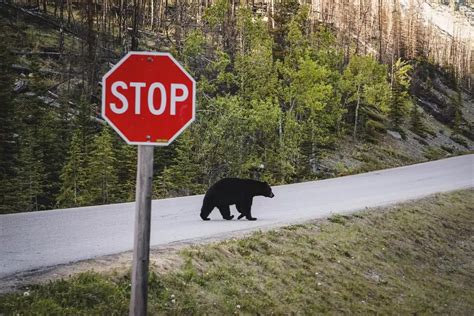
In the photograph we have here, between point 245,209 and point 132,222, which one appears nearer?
point 132,222

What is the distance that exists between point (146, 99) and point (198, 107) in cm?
2077

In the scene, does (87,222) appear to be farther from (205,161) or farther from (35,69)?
(35,69)

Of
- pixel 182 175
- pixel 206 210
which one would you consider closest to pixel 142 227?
pixel 206 210

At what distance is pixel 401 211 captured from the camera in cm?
1455

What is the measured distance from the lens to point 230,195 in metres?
10.7

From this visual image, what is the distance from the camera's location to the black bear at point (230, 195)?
34.8 ft

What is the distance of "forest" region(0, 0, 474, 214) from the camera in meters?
20.4

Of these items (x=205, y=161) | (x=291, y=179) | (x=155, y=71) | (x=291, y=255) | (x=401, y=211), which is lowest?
(x=291, y=179)

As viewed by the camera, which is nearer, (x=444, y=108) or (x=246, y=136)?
(x=246, y=136)

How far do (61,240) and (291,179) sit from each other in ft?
63.1

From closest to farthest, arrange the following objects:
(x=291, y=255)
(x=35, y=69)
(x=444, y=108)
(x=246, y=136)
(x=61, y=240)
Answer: (x=61, y=240)
(x=291, y=255)
(x=246, y=136)
(x=35, y=69)
(x=444, y=108)

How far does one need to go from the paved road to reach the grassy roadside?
33.1 inches

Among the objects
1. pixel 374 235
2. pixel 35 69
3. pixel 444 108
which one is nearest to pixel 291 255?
pixel 374 235

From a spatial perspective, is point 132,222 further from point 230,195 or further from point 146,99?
point 146,99
